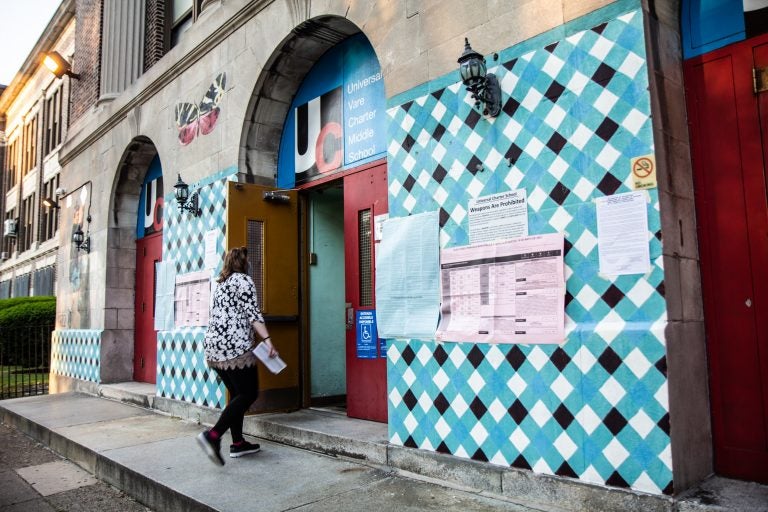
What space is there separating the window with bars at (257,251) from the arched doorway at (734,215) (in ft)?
14.8

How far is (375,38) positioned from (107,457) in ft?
15.5

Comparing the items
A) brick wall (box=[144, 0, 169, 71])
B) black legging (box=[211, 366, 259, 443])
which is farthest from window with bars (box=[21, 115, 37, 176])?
black legging (box=[211, 366, 259, 443])

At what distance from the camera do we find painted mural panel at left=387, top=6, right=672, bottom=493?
3443 millimetres

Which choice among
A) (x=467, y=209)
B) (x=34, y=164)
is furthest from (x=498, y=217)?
(x=34, y=164)

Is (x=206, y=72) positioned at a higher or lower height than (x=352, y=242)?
higher

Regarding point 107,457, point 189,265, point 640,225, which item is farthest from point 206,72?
point 640,225

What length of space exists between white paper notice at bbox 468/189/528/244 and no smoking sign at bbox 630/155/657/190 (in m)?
0.77

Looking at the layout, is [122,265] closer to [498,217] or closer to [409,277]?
[409,277]

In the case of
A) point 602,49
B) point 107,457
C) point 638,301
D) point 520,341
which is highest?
point 602,49

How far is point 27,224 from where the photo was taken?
26406 millimetres

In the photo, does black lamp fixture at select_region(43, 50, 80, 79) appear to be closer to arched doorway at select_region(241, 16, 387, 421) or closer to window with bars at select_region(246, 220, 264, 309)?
arched doorway at select_region(241, 16, 387, 421)

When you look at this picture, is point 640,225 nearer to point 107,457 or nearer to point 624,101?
point 624,101

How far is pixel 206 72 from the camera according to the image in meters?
8.17

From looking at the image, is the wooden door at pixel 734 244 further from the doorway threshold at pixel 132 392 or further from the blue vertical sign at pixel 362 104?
the doorway threshold at pixel 132 392
